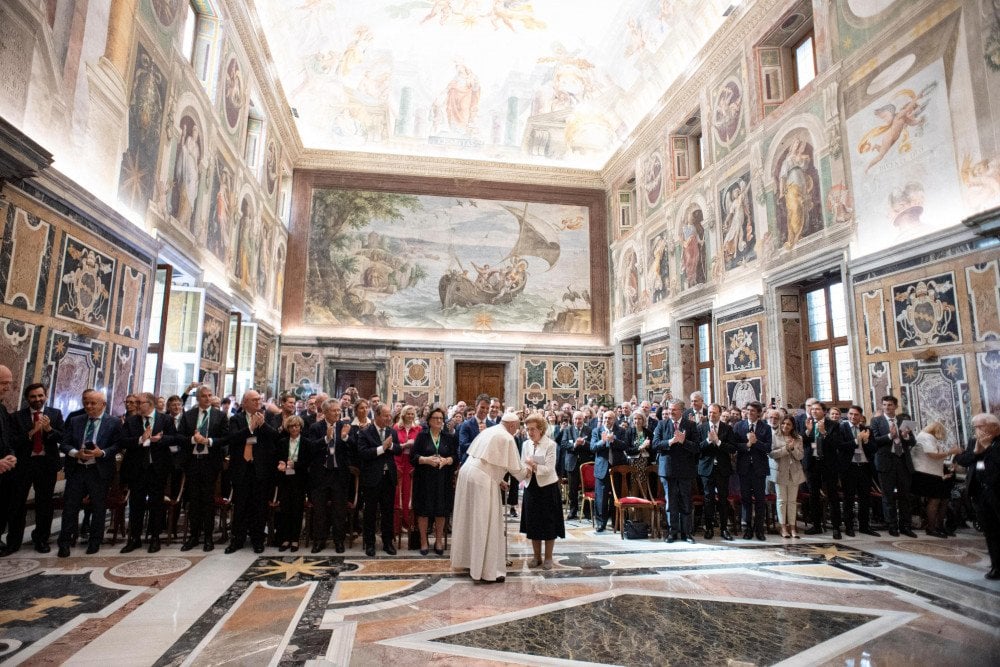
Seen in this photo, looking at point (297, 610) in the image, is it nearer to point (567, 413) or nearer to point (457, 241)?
point (567, 413)

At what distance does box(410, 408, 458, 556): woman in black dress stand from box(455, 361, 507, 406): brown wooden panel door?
12838 millimetres

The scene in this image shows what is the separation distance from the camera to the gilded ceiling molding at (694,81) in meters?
12.2

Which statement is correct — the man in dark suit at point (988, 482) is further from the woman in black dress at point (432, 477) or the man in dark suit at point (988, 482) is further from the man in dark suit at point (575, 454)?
the woman in black dress at point (432, 477)

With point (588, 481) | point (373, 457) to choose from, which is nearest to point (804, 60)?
point (588, 481)

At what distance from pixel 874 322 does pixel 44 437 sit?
11585 mm

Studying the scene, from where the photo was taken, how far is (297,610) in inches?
165

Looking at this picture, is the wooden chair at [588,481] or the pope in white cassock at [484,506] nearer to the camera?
the pope in white cassock at [484,506]

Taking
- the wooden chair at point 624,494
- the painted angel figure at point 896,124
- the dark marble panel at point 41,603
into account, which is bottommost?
the dark marble panel at point 41,603

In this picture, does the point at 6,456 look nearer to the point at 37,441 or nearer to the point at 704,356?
the point at 37,441

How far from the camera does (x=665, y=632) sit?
389cm

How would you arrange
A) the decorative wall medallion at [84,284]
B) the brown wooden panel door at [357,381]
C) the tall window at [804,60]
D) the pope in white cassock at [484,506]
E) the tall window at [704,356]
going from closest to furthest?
the pope in white cassock at [484,506], the decorative wall medallion at [84,284], the tall window at [804,60], the tall window at [704,356], the brown wooden panel door at [357,381]

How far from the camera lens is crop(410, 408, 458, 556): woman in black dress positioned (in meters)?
6.26

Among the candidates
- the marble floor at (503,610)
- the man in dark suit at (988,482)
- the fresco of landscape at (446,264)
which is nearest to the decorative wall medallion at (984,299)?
the man in dark suit at (988,482)

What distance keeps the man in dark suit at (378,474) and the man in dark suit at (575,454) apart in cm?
368
